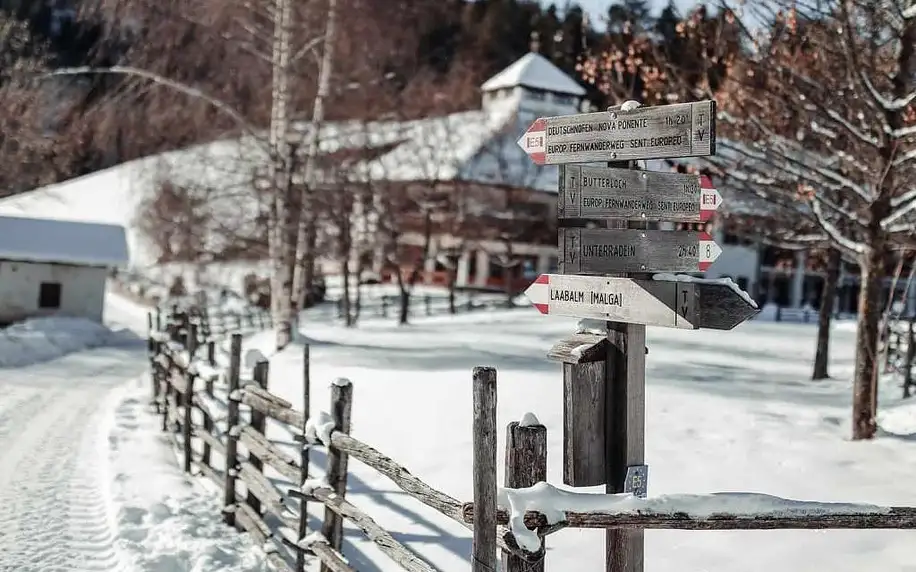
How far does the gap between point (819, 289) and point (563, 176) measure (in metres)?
55.6

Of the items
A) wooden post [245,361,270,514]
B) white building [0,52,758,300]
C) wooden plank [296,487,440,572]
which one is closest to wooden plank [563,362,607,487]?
wooden plank [296,487,440,572]

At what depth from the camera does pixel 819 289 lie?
55250 mm

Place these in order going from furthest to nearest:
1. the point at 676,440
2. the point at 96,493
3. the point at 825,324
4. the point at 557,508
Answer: the point at 825,324, the point at 676,440, the point at 96,493, the point at 557,508

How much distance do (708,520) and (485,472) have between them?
986 millimetres

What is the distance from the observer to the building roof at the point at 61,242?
27.5 m

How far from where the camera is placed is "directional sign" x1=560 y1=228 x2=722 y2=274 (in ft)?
13.2

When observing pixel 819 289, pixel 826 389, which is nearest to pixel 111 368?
pixel 826 389

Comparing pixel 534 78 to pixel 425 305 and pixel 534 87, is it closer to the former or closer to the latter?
pixel 534 87

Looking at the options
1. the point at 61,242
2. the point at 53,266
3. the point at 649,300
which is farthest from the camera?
the point at 61,242

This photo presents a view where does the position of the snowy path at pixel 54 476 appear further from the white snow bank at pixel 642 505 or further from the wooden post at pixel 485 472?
the white snow bank at pixel 642 505

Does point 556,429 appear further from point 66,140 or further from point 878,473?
point 66,140

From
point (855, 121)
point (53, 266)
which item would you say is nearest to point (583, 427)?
point (855, 121)

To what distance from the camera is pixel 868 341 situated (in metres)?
9.45

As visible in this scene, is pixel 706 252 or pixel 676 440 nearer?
pixel 706 252
